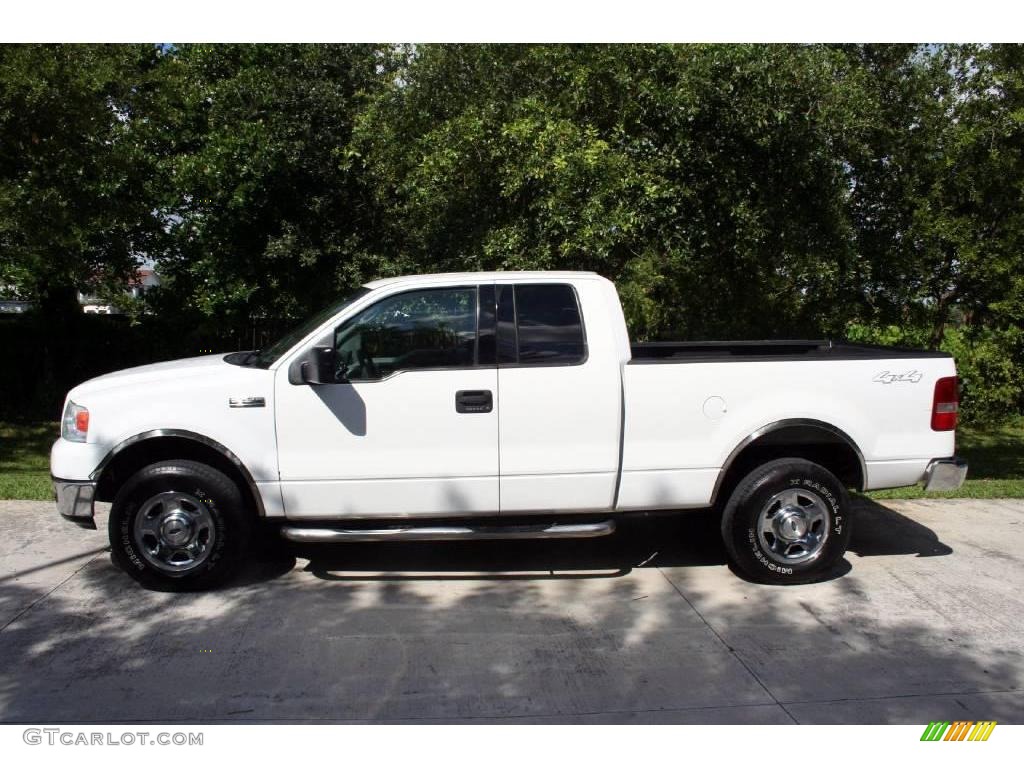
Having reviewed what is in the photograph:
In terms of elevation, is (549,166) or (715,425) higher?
(549,166)

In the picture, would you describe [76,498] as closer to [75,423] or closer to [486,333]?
[75,423]

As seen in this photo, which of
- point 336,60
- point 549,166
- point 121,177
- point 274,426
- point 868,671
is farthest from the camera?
point 336,60

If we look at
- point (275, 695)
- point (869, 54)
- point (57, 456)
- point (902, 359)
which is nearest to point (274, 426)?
point (57, 456)

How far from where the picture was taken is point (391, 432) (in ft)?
17.8

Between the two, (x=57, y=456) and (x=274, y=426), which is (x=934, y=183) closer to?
(x=274, y=426)

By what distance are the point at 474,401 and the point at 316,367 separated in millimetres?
972

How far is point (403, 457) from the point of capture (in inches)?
214

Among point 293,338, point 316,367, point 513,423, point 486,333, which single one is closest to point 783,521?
point 513,423

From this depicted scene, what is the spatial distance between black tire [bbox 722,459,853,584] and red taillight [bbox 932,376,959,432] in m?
0.75

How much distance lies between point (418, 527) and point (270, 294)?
8492 millimetres

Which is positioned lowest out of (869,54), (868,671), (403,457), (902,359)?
(868,671)

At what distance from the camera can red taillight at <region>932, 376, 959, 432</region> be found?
5.70 metres

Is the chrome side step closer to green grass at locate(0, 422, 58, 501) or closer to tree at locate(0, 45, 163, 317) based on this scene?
green grass at locate(0, 422, 58, 501)
